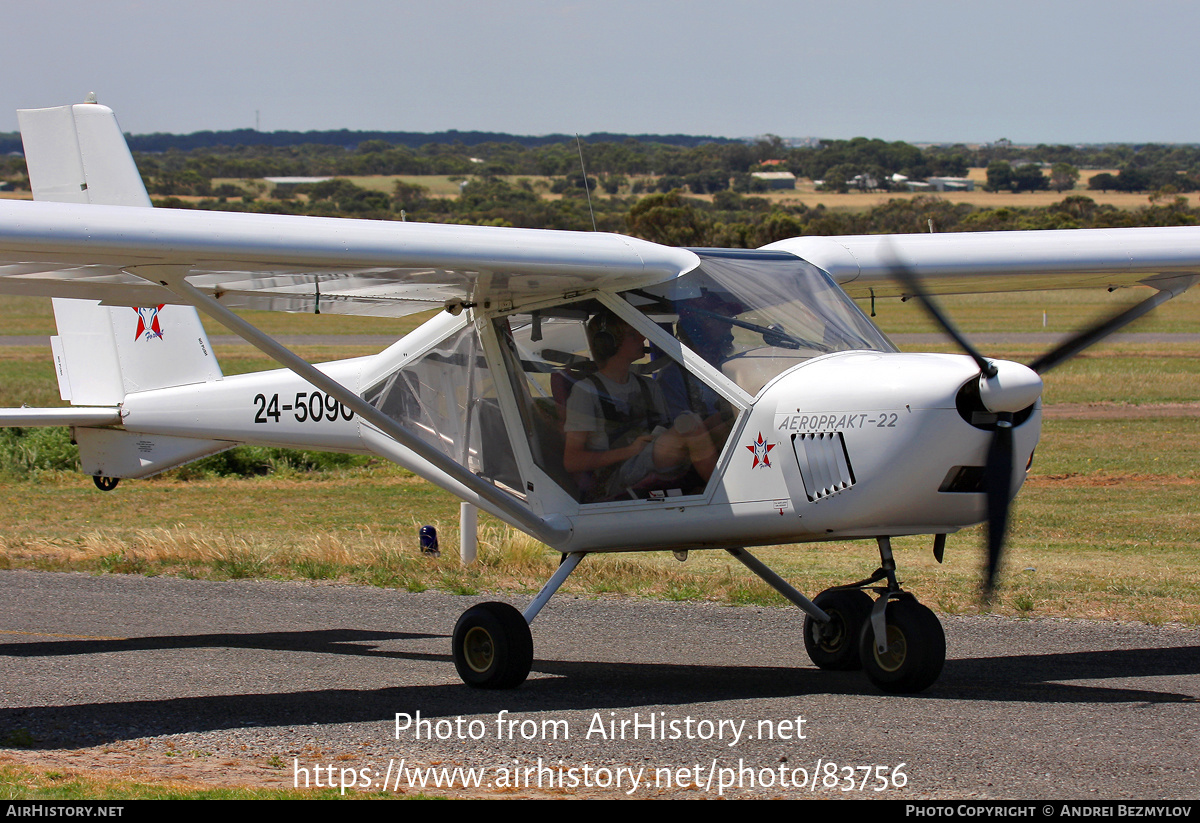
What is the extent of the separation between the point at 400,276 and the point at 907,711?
3.82 meters

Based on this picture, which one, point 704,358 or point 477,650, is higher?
point 704,358

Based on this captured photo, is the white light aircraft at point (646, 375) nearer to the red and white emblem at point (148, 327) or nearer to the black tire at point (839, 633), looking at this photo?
the black tire at point (839, 633)

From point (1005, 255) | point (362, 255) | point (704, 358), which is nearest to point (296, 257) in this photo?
point (362, 255)

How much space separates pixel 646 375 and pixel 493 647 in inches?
74.0

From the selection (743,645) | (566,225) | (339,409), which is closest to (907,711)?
(743,645)

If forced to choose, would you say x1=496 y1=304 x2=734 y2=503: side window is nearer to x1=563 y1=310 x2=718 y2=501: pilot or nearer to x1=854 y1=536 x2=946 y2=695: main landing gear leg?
x1=563 y1=310 x2=718 y2=501: pilot

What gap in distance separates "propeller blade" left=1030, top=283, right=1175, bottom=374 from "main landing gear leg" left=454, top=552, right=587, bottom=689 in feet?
10.2

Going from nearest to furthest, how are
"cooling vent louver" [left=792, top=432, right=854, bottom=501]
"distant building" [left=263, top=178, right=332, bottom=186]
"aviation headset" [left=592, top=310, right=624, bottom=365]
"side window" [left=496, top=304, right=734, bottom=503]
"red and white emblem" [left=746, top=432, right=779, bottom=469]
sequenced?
"cooling vent louver" [left=792, top=432, right=854, bottom=501], "red and white emblem" [left=746, top=432, right=779, bottom=469], "side window" [left=496, top=304, right=734, bottom=503], "aviation headset" [left=592, top=310, right=624, bottom=365], "distant building" [left=263, top=178, right=332, bottom=186]

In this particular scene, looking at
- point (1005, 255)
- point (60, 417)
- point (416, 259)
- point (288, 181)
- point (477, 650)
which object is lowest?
point (477, 650)

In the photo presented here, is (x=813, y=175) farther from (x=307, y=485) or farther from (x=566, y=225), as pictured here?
(x=307, y=485)

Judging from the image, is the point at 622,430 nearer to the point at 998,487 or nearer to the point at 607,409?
the point at 607,409

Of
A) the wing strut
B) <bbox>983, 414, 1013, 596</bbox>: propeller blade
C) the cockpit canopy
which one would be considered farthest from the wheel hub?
<bbox>983, 414, 1013, 596</bbox>: propeller blade

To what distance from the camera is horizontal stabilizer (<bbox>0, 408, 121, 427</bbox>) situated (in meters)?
9.46

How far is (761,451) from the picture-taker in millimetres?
7129
